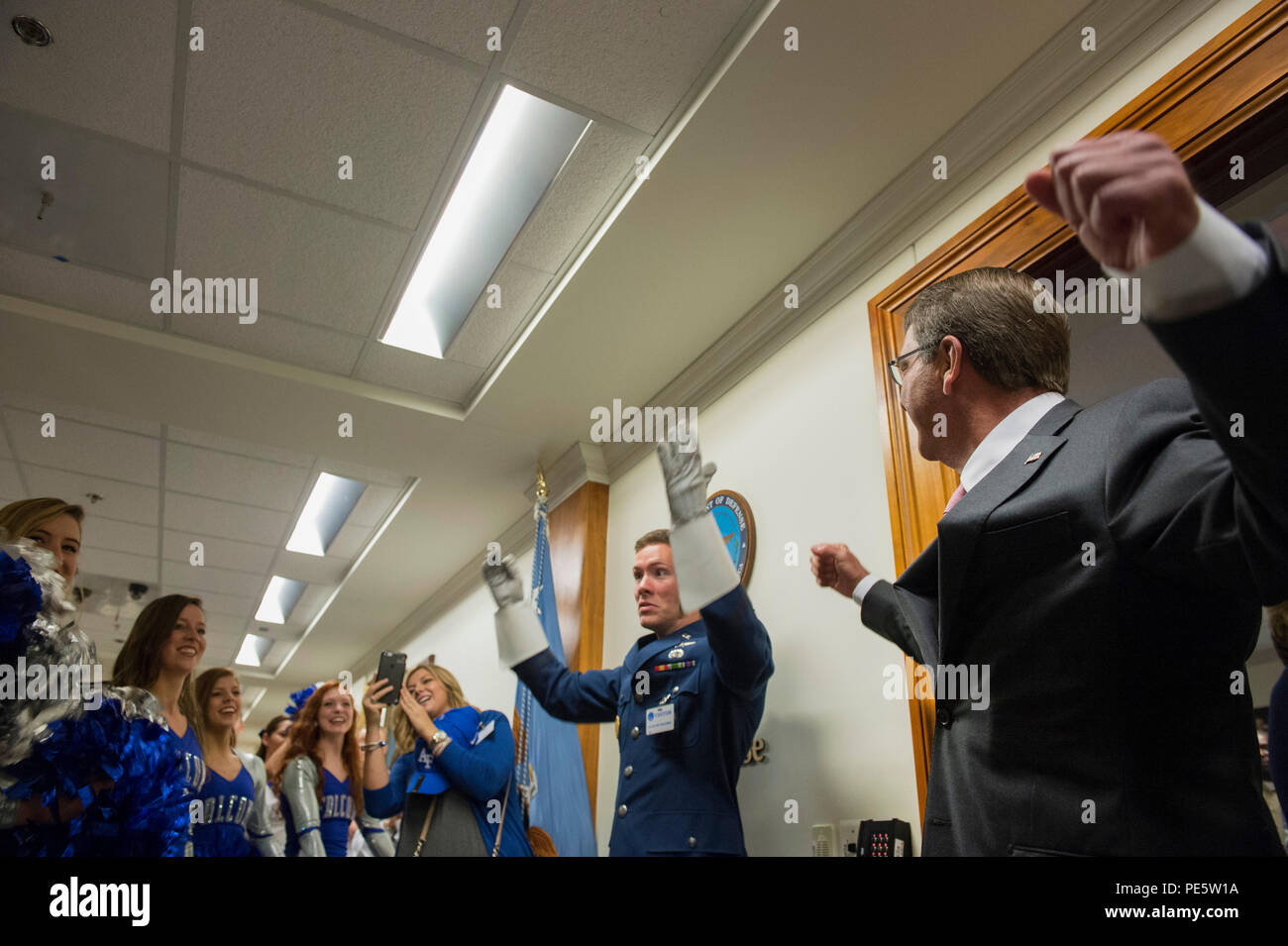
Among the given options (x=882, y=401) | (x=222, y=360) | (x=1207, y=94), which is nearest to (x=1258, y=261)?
(x=1207, y=94)

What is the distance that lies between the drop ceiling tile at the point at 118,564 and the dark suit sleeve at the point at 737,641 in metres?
5.51

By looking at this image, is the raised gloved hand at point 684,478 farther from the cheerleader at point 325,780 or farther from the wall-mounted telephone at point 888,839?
the cheerleader at point 325,780

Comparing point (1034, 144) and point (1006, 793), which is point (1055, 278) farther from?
point (1006, 793)

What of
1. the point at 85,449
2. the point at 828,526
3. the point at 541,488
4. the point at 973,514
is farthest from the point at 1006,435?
the point at 85,449

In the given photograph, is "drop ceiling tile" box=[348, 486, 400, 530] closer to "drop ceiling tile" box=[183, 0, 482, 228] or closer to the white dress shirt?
"drop ceiling tile" box=[183, 0, 482, 228]

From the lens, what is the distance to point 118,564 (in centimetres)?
613

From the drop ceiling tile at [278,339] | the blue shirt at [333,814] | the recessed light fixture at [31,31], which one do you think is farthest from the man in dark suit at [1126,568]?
the drop ceiling tile at [278,339]

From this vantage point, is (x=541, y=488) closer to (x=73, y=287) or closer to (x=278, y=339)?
(x=278, y=339)

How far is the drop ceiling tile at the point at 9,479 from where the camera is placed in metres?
4.69

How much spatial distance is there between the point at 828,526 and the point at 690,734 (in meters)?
0.81

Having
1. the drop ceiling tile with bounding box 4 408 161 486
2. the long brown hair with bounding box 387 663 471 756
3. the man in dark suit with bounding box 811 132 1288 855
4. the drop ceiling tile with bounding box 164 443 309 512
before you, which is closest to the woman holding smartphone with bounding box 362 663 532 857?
the long brown hair with bounding box 387 663 471 756
